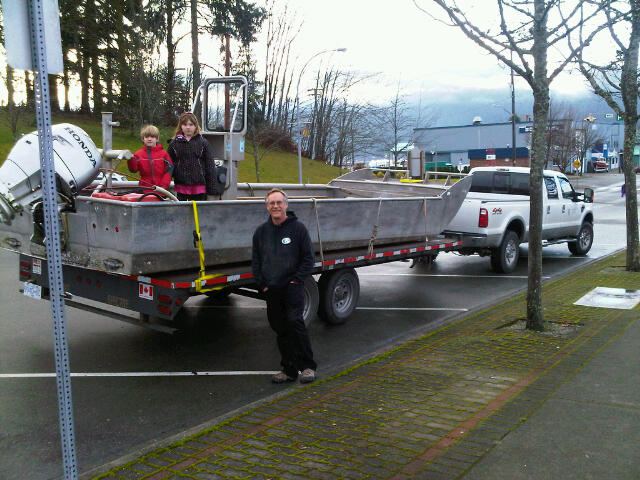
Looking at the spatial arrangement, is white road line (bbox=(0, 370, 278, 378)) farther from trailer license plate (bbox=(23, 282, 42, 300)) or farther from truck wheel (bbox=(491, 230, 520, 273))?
truck wheel (bbox=(491, 230, 520, 273))

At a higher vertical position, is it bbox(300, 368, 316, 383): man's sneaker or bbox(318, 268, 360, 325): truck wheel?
bbox(318, 268, 360, 325): truck wheel

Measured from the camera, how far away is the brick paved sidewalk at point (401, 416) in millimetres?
4035

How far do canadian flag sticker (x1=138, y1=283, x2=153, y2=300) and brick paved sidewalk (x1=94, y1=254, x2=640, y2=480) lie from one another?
61.5 inches

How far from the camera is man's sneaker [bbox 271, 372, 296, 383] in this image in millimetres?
5949

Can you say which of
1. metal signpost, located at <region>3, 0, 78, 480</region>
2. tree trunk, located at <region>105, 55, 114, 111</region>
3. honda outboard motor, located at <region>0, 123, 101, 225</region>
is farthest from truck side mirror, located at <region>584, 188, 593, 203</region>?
tree trunk, located at <region>105, 55, 114, 111</region>

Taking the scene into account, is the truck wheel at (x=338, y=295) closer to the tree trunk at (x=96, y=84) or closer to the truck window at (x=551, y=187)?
the truck window at (x=551, y=187)

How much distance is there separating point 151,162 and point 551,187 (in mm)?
9935

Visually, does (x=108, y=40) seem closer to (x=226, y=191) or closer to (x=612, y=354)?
(x=226, y=191)

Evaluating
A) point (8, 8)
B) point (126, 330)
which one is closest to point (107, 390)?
point (126, 330)

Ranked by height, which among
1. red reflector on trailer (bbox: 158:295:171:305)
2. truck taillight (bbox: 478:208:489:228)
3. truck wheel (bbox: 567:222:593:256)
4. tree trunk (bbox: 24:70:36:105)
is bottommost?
truck wheel (bbox: 567:222:593:256)

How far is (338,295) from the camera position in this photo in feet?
27.8

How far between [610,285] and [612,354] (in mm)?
4462

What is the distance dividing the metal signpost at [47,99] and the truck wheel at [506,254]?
10.3m

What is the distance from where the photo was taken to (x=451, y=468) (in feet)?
13.1
